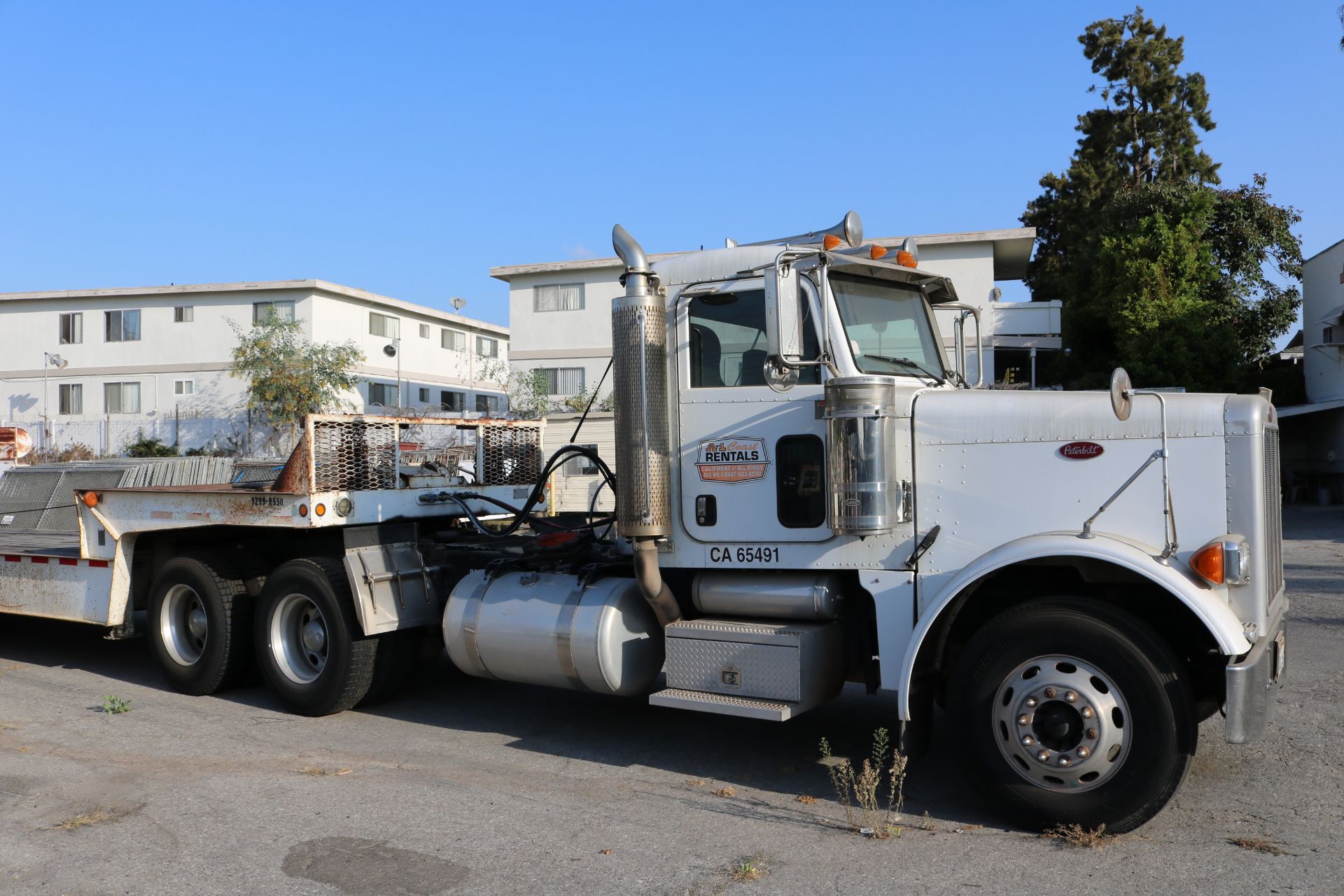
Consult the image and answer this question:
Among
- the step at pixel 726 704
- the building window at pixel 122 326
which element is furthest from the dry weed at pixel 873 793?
the building window at pixel 122 326

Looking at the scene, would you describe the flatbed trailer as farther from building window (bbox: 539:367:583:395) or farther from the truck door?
building window (bbox: 539:367:583:395)

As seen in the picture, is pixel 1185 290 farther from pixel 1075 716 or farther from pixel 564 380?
pixel 1075 716

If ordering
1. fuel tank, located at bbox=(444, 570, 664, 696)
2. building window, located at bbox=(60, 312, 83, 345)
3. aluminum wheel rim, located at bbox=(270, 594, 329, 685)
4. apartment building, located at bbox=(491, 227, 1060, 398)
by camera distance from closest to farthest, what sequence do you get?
fuel tank, located at bbox=(444, 570, 664, 696) → aluminum wheel rim, located at bbox=(270, 594, 329, 685) → apartment building, located at bbox=(491, 227, 1060, 398) → building window, located at bbox=(60, 312, 83, 345)

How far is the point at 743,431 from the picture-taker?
19.4 ft

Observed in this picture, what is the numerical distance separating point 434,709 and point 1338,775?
Result: 5596 millimetres

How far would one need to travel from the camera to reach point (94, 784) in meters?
5.92

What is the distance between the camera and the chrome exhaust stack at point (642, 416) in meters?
5.90

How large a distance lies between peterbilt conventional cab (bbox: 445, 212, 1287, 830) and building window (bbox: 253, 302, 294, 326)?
31.0 meters

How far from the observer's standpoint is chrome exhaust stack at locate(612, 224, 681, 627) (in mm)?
5902

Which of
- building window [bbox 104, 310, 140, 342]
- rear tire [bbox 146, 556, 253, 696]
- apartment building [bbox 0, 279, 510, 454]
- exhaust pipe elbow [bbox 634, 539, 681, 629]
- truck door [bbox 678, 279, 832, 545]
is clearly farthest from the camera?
building window [bbox 104, 310, 140, 342]

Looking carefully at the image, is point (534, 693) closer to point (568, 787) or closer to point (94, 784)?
point (568, 787)

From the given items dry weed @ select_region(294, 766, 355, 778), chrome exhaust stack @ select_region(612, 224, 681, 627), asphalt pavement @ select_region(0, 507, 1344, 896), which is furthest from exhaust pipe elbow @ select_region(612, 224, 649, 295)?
dry weed @ select_region(294, 766, 355, 778)

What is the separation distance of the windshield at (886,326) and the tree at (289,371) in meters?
27.8

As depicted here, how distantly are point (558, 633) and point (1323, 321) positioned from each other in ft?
93.2
